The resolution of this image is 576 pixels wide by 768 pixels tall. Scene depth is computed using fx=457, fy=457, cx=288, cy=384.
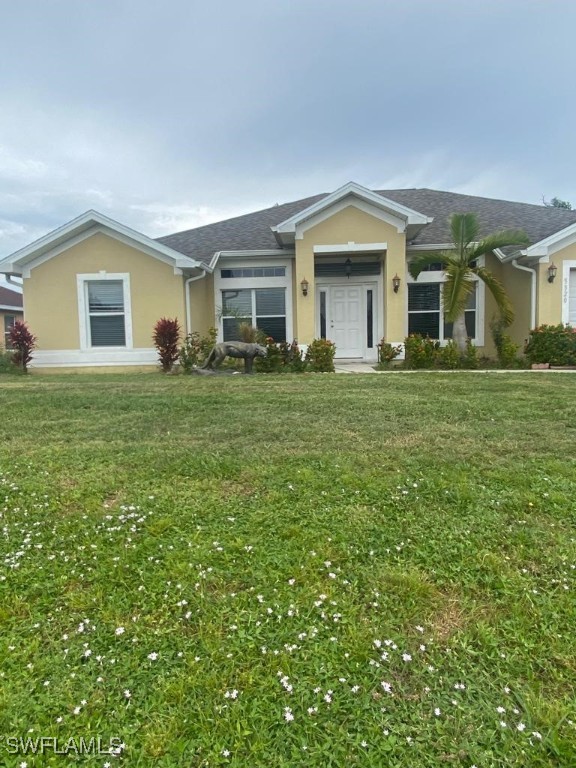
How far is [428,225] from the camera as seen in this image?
567 inches

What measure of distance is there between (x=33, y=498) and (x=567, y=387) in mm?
8116

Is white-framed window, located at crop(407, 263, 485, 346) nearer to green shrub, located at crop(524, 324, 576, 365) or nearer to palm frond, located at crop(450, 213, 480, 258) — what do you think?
palm frond, located at crop(450, 213, 480, 258)

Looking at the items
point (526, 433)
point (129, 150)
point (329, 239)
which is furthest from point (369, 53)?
point (526, 433)

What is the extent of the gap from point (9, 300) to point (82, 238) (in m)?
17.8

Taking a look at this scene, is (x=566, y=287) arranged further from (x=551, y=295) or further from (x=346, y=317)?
(x=346, y=317)

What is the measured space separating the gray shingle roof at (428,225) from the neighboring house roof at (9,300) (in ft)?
45.6

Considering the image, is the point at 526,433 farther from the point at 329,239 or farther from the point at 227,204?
the point at 227,204

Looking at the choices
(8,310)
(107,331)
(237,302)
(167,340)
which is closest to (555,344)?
(237,302)

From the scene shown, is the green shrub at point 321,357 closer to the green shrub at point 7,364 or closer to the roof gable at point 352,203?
the roof gable at point 352,203

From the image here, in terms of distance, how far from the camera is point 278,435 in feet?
16.7

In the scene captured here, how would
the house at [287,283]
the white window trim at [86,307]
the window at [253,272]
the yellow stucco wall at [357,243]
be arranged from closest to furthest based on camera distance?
the house at [287,283] → the yellow stucco wall at [357,243] → the white window trim at [86,307] → the window at [253,272]

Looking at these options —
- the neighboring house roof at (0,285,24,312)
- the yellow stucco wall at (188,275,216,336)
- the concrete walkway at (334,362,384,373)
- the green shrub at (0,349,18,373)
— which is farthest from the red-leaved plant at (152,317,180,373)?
the neighboring house roof at (0,285,24,312)

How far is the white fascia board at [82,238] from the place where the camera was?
12078mm

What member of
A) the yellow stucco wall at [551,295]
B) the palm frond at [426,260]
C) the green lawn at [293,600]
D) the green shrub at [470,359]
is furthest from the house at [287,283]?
the green lawn at [293,600]
